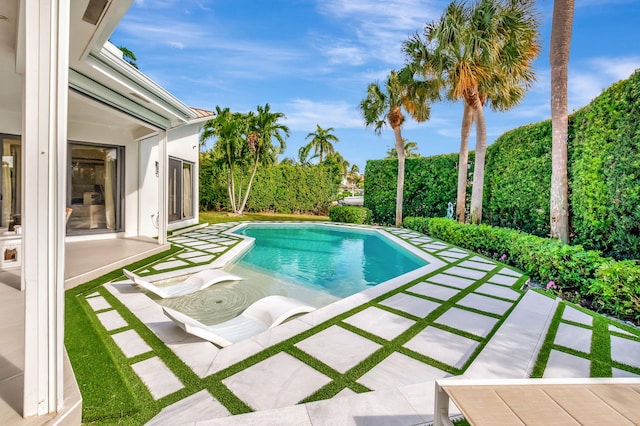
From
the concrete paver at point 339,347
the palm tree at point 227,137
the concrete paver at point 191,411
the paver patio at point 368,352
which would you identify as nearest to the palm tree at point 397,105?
the palm tree at point 227,137

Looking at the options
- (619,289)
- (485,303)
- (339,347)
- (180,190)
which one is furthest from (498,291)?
(180,190)

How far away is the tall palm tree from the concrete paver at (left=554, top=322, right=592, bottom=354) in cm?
1617

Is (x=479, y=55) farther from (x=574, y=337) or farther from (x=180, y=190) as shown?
(x=180, y=190)

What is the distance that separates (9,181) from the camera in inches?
261

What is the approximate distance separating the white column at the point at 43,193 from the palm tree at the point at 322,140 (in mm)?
30754

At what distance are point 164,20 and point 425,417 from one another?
12.7 meters

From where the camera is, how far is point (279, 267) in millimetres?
7820

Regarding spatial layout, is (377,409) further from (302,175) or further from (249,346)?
(302,175)

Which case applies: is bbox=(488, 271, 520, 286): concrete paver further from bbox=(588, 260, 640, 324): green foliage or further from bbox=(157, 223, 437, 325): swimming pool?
bbox=(157, 223, 437, 325): swimming pool

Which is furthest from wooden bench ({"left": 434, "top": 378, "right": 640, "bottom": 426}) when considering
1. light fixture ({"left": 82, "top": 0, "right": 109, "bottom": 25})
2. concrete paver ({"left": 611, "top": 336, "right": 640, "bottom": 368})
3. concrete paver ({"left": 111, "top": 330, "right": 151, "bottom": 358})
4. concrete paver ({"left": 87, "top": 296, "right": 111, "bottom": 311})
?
concrete paver ({"left": 87, "top": 296, "right": 111, "bottom": 311})

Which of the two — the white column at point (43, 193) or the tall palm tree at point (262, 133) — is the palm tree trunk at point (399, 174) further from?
the white column at point (43, 193)

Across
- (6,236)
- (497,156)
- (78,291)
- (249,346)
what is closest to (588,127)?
(497,156)

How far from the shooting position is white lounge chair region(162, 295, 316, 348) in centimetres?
321

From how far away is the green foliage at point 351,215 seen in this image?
16.0 metres
